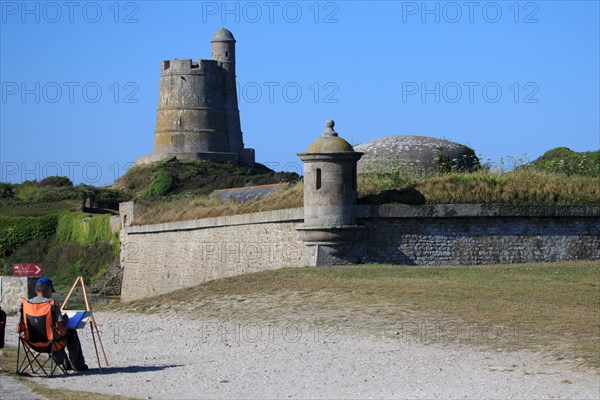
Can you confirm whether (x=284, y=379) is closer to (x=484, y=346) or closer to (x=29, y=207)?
(x=484, y=346)

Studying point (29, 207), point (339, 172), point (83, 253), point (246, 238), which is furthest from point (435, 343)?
point (29, 207)

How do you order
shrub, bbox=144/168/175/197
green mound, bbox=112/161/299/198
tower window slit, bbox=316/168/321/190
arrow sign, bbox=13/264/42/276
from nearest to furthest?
arrow sign, bbox=13/264/42/276, tower window slit, bbox=316/168/321/190, shrub, bbox=144/168/175/197, green mound, bbox=112/161/299/198

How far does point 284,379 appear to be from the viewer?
1186cm

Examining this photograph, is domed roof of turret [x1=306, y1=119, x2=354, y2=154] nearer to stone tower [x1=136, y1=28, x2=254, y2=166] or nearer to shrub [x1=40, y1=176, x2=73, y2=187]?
stone tower [x1=136, y1=28, x2=254, y2=166]

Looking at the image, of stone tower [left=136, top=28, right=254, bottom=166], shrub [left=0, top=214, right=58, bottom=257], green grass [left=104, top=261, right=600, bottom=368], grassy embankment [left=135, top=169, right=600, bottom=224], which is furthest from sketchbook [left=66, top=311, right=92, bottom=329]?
stone tower [left=136, top=28, right=254, bottom=166]

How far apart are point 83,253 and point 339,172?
120 feet

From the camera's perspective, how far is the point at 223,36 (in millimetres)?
90812

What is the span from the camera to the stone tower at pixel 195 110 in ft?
280

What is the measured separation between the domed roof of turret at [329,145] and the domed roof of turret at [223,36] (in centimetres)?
6808

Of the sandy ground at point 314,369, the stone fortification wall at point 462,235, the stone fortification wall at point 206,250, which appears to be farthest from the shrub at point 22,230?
the sandy ground at point 314,369


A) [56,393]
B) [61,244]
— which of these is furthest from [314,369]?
[61,244]

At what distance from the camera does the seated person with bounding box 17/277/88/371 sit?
485 inches

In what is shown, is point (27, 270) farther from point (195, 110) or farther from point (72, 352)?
point (195, 110)

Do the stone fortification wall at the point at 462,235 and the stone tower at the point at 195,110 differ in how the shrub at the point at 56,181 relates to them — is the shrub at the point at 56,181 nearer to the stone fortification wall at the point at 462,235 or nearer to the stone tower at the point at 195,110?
the stone tower at the point at 195,110
